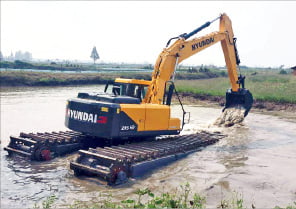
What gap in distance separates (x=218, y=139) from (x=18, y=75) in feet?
92.4

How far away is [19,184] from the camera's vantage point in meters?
8.84

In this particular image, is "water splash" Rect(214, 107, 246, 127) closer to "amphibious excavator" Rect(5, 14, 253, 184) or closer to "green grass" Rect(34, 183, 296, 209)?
"amphibious excavator" Rect(5, 14, 253, 184)

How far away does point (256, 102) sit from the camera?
2458 centimetres

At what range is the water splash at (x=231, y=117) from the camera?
16859 mm

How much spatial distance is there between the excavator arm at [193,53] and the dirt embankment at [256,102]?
712 cm

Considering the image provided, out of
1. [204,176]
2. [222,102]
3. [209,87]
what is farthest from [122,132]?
[209,87]

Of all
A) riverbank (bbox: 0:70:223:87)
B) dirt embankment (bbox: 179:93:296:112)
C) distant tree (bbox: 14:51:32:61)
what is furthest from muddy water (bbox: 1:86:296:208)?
distant tree (bbox: 14:51:32:61)

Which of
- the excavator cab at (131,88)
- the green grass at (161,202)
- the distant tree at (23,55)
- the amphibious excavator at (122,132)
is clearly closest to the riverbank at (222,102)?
the amphibious excavator at (122,132)

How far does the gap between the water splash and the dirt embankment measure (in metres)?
7.01

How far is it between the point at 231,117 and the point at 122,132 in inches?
314

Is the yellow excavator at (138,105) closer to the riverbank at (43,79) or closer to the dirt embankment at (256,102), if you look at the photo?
the dirt embankment at (256,102)

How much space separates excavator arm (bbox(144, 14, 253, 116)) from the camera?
12402 mm

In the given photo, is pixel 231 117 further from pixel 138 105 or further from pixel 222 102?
pixel 222 102

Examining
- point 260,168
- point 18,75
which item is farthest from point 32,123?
point 18,75
